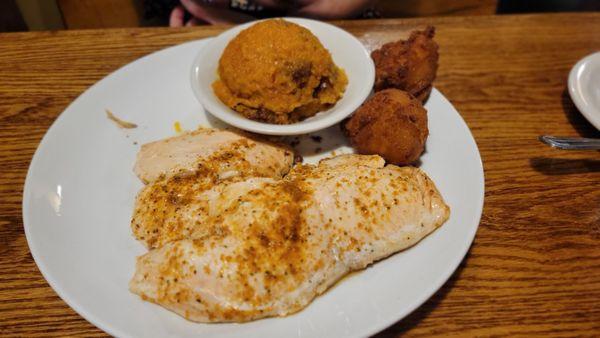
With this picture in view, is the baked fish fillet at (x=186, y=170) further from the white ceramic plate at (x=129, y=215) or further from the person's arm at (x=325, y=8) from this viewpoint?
the person's arm at (x=325, y=8)

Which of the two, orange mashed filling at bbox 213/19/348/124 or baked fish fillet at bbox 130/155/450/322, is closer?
baked fish fillet at bbox 130/155/450/322

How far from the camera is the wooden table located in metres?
1.76

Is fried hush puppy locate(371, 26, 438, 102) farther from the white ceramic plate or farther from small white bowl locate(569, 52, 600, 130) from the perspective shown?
small white bowl locate(569, 52, 600, 130)

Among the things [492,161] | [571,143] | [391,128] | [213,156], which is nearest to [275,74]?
[213,156]

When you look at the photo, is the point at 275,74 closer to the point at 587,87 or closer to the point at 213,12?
the point at 213,12

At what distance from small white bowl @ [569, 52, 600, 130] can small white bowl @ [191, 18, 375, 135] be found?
1.13 m

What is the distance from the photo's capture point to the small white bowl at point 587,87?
7.93 ft

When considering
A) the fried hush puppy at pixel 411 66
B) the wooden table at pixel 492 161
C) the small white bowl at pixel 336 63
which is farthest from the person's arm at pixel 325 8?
the fried hush puppy at pixel 411 66

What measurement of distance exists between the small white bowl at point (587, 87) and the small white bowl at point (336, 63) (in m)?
1.13

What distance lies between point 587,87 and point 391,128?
4.22 ft

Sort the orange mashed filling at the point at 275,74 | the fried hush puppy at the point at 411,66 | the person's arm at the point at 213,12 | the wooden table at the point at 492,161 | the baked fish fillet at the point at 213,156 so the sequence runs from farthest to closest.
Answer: the person's arm at the point at 213,12
the fried hush puppy at the point at 411,66
the orange mashed filling at the point at 275,74
the baked fish fillet at the point at 213,156
the wooden table at the point at 492,161

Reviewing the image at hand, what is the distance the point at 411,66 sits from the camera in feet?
7.73

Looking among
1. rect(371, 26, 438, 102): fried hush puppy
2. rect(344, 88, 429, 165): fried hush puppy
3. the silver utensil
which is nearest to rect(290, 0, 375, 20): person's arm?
rect(371, 26, 438, 102): fried hush puppy

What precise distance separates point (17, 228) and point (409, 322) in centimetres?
167
